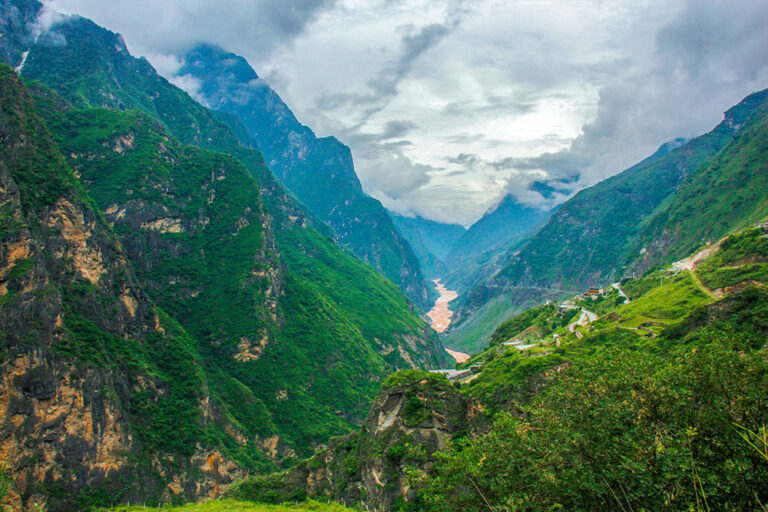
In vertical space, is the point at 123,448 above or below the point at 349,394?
above

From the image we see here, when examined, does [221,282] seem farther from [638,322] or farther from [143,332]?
[638,322]

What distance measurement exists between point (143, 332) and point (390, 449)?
A: 3832 inches

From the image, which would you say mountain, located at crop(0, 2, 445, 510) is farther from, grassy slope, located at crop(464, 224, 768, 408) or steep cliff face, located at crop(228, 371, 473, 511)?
grassy slope, located at crop(464, 224, 768, 408)

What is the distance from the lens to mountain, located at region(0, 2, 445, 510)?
79062 millimetres

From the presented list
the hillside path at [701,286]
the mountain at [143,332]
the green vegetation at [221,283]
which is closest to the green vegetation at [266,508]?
the mountain at [143,332]

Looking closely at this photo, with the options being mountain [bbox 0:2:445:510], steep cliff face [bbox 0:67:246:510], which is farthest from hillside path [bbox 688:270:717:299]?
steep cliff face [bbox 0:67:246:510]

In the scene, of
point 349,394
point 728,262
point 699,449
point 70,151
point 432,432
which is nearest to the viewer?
point 699,449

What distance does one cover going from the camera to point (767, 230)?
406 feet

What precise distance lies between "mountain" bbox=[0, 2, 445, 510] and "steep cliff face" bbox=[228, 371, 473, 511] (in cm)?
4091

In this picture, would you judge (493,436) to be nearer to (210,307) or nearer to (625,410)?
(625,410)

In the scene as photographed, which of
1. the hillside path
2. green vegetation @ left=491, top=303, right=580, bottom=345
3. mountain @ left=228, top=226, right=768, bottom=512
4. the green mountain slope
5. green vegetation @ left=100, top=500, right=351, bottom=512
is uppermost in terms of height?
the green mountain slope

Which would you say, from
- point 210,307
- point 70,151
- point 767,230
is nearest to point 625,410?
point 767,230

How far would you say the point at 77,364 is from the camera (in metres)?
→ 84.4

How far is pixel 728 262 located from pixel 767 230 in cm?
1834
